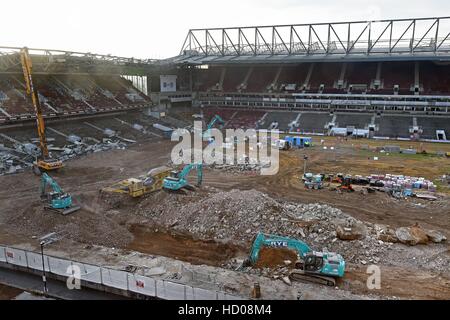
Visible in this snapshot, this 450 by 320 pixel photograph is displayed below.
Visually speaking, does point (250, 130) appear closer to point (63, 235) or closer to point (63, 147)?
point (63, 147)

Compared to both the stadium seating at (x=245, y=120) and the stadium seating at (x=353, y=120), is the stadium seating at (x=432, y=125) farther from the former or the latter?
the stadium seating at (x=245, y=120)

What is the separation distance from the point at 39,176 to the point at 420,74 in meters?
60.4

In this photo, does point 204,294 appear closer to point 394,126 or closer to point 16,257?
point 16,257

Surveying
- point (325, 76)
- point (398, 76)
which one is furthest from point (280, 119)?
point (398, 76)

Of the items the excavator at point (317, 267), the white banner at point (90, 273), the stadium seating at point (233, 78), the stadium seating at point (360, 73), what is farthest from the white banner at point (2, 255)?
the stadium seating at point (233, 78)

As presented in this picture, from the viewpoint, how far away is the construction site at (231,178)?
16531 millimetres

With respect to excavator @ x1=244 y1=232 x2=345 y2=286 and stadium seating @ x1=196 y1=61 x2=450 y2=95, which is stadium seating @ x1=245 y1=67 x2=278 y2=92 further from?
excavator @ x1=244 y1=232 x2=345 y2=286

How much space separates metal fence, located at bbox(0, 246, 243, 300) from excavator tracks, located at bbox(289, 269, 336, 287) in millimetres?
4088

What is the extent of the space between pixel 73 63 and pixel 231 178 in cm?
3174

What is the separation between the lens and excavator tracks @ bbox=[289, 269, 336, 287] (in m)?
15.9

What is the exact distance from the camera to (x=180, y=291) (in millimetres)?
14117

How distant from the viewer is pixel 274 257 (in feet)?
60.4

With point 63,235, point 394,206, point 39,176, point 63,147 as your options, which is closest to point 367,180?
point 394,206

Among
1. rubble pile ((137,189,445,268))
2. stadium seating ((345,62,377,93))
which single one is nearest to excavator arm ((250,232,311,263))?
rubble pile ((137,189,445,268))
